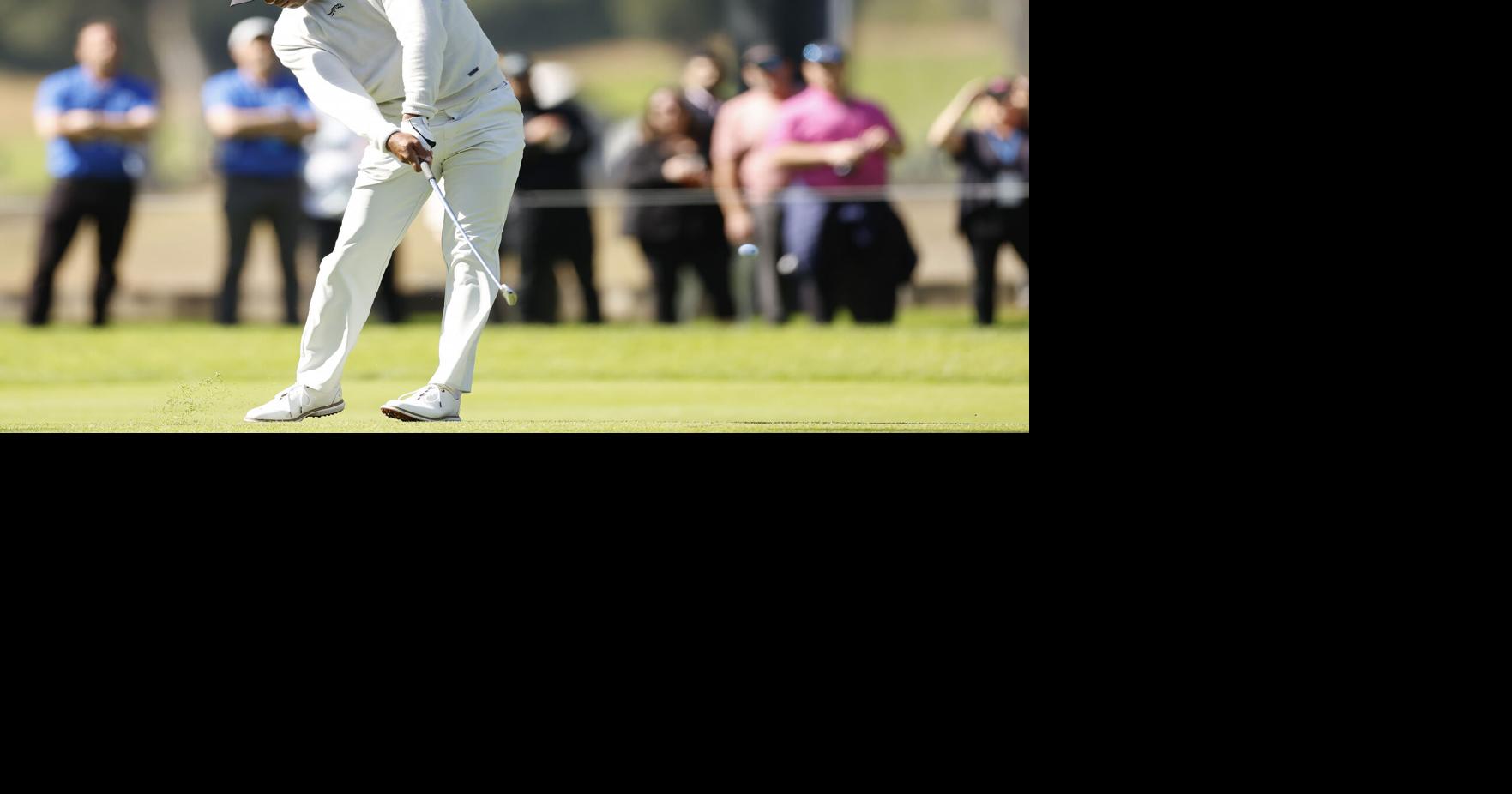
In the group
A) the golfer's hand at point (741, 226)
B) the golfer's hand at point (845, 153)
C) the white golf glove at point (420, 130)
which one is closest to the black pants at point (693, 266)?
the golfer's hand at point (741, 226)

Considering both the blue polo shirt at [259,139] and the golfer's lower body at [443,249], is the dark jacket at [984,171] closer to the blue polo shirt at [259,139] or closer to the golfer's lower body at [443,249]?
the blue polo shirt at [259,139]

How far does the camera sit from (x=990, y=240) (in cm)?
1134

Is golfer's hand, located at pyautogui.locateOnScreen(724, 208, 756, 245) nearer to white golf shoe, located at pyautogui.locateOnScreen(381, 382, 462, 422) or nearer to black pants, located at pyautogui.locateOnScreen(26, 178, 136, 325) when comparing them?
black pants, located at pyautogui.locateOnScreen(26, 178, 136, 325)

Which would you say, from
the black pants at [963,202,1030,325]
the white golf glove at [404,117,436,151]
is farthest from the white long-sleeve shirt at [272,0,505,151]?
the black pants at [963,202,1030,325]

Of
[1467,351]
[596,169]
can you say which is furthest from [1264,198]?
[596,169]

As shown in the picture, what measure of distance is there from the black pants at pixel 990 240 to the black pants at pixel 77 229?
4553 millimetres

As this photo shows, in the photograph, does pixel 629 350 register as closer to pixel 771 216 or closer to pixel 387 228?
pixel 771 216

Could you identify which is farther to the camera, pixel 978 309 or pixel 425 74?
pixel 978 309

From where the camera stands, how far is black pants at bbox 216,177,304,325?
1183 cm

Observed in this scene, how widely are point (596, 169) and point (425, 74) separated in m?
6.74

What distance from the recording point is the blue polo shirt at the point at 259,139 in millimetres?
11672

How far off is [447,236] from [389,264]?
17.3 ft

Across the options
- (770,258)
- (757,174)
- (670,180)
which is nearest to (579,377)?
(770,258)

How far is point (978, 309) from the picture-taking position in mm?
11336
